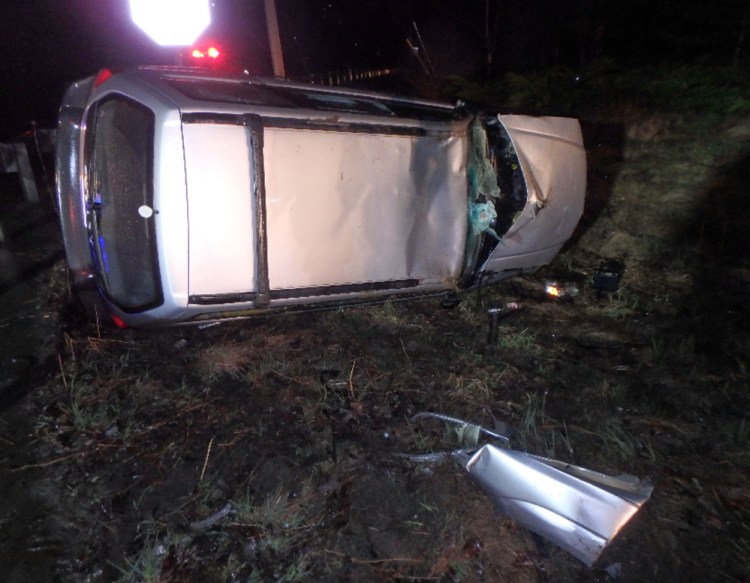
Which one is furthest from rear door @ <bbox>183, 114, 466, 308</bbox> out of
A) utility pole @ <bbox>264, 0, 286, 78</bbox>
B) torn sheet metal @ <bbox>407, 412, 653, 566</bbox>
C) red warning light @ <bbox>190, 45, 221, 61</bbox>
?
utility pole @ <bbox>264, 0, 286, 78</bbox>

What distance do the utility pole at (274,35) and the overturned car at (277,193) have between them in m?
4.38

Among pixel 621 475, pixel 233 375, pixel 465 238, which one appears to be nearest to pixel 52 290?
pixel 233 375

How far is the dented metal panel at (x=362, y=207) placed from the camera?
2.75 meters

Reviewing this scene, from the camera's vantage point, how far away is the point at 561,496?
217cm

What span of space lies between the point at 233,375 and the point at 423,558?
1671 millimetres

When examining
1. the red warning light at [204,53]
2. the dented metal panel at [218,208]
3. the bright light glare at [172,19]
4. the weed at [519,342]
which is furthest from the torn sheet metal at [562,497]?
the red warning light at [204,53]

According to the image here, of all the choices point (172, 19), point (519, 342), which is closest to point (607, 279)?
point (519, 342)

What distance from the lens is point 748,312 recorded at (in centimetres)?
356

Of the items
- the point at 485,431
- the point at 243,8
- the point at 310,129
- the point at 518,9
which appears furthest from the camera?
the point at 243,8

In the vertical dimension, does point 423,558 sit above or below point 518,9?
below

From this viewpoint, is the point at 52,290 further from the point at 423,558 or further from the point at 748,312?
the point at 748,312

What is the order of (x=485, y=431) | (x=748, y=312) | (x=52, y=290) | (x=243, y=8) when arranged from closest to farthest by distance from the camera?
(x=485, y=431), (x=748, y=312), (x=52, y=290), (x=243, y=8)

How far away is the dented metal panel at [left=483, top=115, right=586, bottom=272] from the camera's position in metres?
3.54

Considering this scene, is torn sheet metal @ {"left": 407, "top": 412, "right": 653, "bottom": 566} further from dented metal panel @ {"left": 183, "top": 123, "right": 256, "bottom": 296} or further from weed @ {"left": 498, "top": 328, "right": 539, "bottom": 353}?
dented metal panel @ {"left": 183, "top": 123, "right": 256, "bottom": 296}
